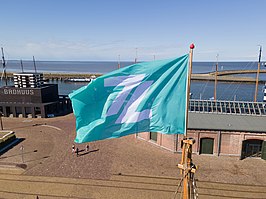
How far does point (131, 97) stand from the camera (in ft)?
34.0

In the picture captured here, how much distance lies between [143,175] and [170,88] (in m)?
18.7

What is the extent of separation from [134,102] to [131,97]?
0.29 m

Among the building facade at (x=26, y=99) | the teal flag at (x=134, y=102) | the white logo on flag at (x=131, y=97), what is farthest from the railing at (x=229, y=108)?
the building facade at (x=26, y=99)

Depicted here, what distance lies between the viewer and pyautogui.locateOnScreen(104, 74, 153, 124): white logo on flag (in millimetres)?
10164

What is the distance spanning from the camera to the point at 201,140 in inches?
1253

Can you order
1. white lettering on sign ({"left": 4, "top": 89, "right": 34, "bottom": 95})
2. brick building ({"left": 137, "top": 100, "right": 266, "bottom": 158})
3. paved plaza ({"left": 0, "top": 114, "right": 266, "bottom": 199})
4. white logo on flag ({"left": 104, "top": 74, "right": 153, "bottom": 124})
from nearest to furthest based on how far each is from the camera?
white logo on flag ({"left": 104, "top": 74, "right": 153, "bottom": 124}), paved plaza ({"left": 0, "top": 114, "right": 266, "bottom": 199}), brick building ({"left": 137, "top": 100, "right": 266, "bottom": 158}), white lettering on sign ({"left": 4, "top": 89, "right": 34, "bottom": 95})

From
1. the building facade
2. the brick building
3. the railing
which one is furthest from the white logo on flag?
the building facade

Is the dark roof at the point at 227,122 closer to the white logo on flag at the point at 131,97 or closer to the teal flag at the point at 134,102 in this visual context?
the teal flag at the point at 134,102

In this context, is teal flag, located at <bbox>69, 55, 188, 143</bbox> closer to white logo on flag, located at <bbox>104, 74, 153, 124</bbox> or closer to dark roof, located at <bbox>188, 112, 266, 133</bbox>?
white logo on flag, located at <bbox>104, 74, 153, 124</bbox>

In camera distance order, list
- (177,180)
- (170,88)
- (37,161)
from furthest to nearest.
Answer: (37,161)
(177,180)
(170,88)

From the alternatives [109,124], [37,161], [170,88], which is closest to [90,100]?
[109,124]

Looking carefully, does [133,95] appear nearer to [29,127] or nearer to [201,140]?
[201,140]

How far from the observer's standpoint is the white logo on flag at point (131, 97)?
1016cm

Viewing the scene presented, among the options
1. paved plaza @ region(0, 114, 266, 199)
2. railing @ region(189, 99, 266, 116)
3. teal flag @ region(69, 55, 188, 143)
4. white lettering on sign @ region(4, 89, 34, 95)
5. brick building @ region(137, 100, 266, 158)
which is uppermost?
teal flag @ region(69, 55, 188, 143)
